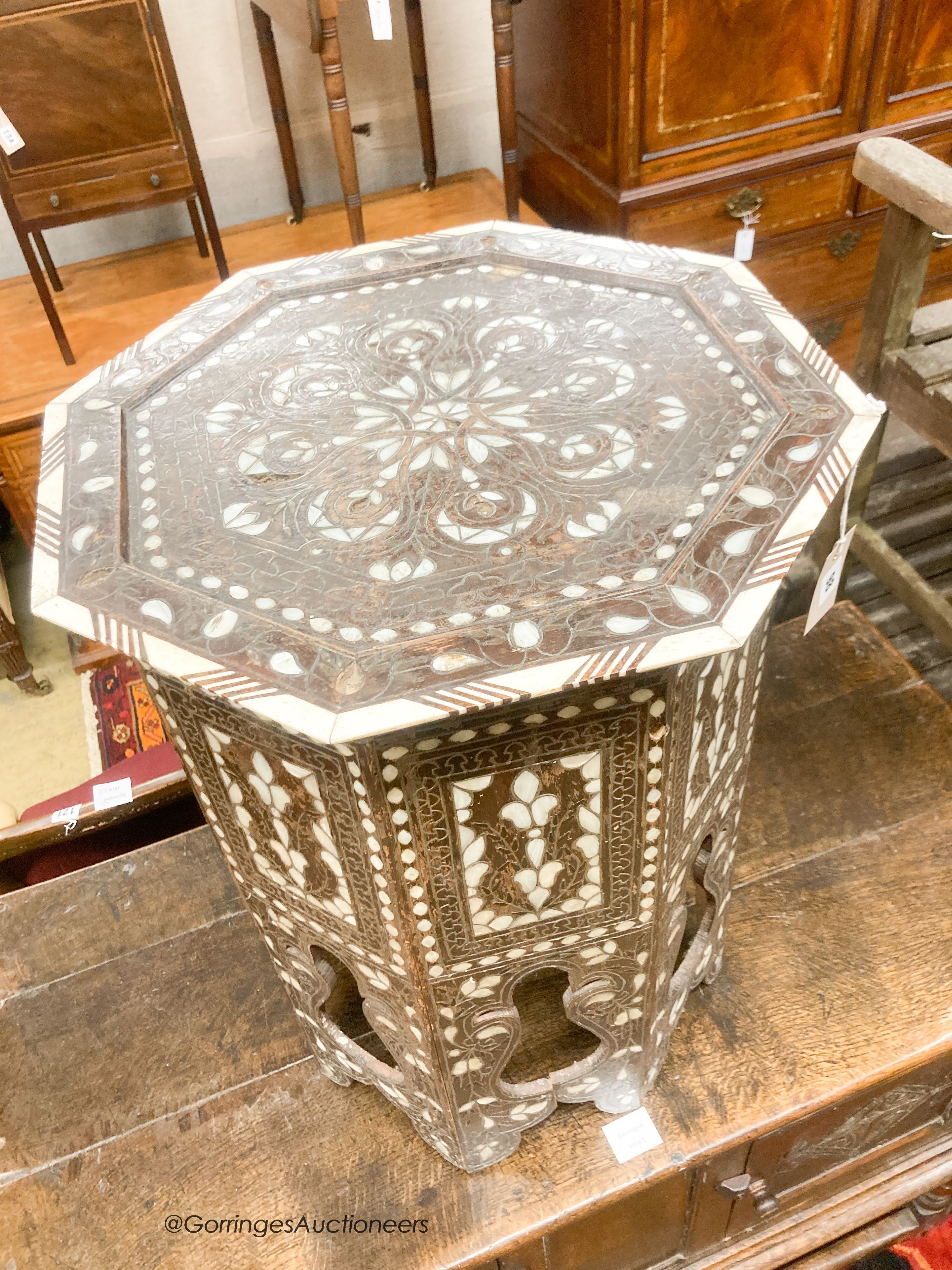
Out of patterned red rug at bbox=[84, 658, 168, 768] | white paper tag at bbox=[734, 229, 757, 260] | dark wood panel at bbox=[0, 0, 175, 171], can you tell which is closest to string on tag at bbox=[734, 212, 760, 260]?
white paper tag at bbox=[734, 229, 757, 260]

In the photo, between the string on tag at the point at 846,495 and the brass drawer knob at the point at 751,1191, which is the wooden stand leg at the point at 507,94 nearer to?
the string on tag at the point at 846,495

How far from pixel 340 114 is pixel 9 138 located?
84cm

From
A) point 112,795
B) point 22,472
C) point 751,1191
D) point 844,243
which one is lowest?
point 751,1191

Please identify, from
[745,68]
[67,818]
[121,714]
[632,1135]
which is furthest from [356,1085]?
[745,68]

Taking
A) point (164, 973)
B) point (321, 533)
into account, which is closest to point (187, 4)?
point (321, 533)

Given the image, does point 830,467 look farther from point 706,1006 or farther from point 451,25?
point 451,25

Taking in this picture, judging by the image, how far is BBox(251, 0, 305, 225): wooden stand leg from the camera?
296cm

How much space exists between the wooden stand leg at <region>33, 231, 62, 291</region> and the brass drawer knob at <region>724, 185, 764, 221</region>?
1.96 meters

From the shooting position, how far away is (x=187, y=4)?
2979 mm

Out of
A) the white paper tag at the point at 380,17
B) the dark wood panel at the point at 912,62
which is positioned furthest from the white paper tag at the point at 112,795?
the dark wood panel at the point at 912,62

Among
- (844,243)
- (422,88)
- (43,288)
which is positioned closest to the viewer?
(43,288)

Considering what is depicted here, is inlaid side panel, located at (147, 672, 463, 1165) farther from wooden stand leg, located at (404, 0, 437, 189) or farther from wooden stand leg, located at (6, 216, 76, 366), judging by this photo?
wooden stand leg, located at (404, 0, 437, 189)

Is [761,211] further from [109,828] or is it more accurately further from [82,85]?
[109,828]

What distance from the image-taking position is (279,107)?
3.10m
